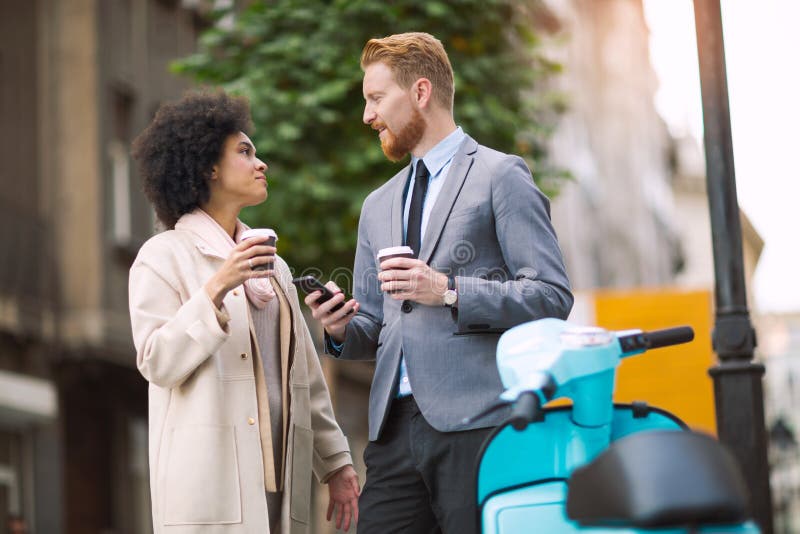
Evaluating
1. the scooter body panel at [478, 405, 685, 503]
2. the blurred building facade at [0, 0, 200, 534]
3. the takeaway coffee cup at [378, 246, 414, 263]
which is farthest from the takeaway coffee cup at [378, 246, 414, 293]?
the blurred building facade at [0, 0, 200, 534]

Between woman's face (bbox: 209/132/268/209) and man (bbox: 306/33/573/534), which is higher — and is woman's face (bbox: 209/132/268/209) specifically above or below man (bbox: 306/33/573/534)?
above

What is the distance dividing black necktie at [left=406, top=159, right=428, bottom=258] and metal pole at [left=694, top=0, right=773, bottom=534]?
195 centimetres

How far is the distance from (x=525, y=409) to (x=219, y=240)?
1.97 meters

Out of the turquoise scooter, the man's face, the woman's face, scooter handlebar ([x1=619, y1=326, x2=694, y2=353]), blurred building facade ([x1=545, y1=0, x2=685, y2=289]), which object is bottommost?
the turquoise scooter

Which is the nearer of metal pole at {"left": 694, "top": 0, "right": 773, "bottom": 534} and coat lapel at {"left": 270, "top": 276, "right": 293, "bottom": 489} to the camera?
coat lapel at {"left": 270, "top": 276, "right": 293, "bottom": 489}

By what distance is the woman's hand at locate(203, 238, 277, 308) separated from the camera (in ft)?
14.0

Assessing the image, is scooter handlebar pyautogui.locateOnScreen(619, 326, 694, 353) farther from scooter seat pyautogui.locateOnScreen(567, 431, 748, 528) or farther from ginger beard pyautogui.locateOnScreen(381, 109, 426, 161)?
ginger beard pyautogui.locateOnScreen(381, 109, 426, 161)

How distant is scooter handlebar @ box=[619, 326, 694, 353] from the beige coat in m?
1.42

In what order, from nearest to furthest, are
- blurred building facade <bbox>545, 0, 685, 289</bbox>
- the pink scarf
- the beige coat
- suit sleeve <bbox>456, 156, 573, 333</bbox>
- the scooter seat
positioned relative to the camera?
the scooter seat
suit sleeve <bbox>456, 156, 573, 333</bbox>
the beige coat
the pink scarf
blurred building facade <bbox>545, 0, 685, 289</bbox>

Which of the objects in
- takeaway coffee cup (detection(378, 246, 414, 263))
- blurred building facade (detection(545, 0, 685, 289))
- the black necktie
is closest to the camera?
takeaway coffee cup (detection(378, 246, 414, 263))

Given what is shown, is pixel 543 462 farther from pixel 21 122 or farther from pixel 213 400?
pixel 21 122

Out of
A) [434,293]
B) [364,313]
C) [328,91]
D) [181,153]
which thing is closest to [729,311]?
[364,313]

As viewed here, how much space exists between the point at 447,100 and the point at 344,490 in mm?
1424

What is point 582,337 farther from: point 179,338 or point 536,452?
point 179,338
